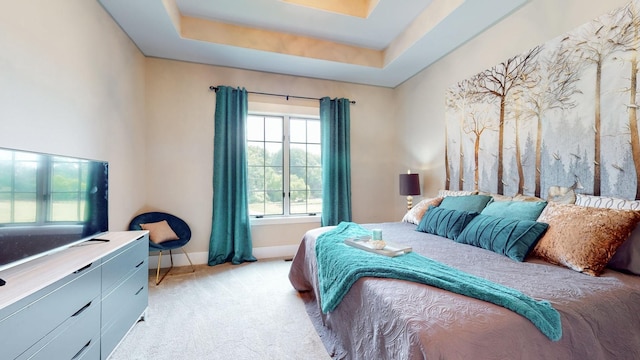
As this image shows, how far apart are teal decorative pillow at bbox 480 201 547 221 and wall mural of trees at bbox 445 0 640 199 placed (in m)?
0.33

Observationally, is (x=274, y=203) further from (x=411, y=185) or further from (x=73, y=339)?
(x=73, y=339)

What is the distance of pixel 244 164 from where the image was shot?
3.52m

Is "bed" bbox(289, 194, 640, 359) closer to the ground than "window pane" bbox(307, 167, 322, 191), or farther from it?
closer to the ground

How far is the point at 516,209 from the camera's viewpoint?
6.68 ft

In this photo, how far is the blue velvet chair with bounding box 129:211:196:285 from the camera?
2.83 meters

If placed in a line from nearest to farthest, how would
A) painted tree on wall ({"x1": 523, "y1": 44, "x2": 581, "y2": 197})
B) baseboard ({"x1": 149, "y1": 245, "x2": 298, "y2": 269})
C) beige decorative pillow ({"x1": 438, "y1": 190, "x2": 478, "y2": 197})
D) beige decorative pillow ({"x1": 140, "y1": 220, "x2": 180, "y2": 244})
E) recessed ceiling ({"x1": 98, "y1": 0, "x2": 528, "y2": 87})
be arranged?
painted tree on wall ({"x1": 523, "y1": 44, "x2": 581, "y2": 197}) → recessed ceiling ({"x1": 98, "y1": 0, "x2": 528, "y2": 87}) → beige decorative pillow ({"x1": 438, "y1": 190, "x2": 478, "y2": 197}) → beige decorative pillow ({"x1": 140, "y1": 220, "x2": 180, "y2": 244}) → baseboard ({"x1": 149, "y1": 245, "x2": 298, "y2": 269})

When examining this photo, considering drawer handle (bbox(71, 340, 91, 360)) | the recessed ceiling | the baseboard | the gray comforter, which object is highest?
the recessed ceiling

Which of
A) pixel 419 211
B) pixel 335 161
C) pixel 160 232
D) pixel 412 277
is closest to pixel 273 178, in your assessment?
pixel 335 161

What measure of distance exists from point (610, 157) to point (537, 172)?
0.47 m

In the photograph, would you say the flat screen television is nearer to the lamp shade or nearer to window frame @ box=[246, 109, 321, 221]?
window frame @ box=[246, 109, 321, 221]

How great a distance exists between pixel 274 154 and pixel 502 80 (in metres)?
2.86

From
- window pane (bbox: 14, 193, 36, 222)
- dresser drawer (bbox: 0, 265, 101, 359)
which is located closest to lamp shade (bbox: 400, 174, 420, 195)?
dresser drawer (bbox: 0, 265, 101, 359)

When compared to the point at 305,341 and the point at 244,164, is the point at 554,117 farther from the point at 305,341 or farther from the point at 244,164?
the point at 244,164

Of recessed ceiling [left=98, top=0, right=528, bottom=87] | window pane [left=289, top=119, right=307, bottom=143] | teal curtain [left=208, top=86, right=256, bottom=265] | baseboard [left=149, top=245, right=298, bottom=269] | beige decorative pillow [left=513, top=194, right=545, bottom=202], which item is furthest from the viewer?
window pane [left=289, top=119, right=307, bottom=143]
